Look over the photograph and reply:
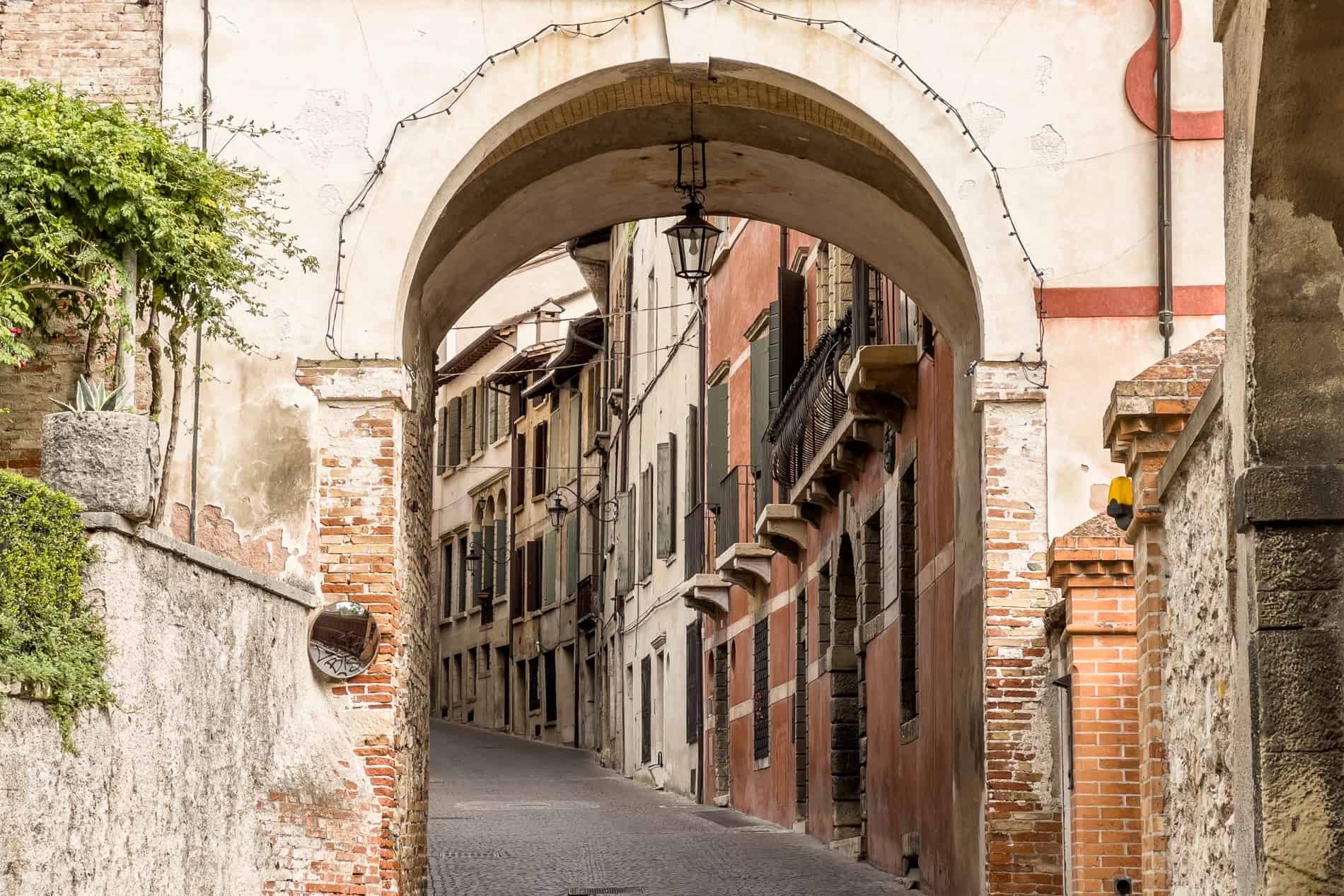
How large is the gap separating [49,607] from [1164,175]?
21.7 feet

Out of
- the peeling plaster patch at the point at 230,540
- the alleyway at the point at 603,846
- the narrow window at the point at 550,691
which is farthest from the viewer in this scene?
the narrow window at the point at 550,691

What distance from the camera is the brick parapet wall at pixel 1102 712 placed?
27.7 ft

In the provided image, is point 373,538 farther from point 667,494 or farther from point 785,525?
point 667,494

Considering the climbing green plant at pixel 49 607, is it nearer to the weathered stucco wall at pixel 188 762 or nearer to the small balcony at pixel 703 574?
the weathered stucco wall at pixel 188 762

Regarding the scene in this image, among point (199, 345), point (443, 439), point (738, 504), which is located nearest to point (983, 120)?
point (199, 345)

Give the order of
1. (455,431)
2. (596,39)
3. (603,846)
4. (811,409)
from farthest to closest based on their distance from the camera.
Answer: (455,431)
(811,409)
(603,846)
(596,39)

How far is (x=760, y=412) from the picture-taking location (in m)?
23.4

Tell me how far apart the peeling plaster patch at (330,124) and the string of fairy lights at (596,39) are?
19 centimetres

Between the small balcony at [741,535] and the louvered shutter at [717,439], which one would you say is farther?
the louvered shutter at [717,439]

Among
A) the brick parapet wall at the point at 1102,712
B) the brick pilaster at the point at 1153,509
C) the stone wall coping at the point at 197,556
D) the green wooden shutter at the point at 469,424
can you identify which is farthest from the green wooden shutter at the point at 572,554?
the brick pilaster at the point at 1153,509

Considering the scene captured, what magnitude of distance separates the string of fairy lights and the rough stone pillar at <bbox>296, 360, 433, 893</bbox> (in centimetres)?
32

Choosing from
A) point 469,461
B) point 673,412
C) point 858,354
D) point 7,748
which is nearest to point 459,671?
point 469,461

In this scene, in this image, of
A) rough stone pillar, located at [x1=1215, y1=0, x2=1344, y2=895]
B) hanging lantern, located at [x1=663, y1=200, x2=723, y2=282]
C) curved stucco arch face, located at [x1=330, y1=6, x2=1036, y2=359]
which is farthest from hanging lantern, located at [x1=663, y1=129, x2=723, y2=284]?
rough stone pillar, located at [x1=1215, y1=0, x2=1344, y2=895]

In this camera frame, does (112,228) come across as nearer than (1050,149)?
Yes
